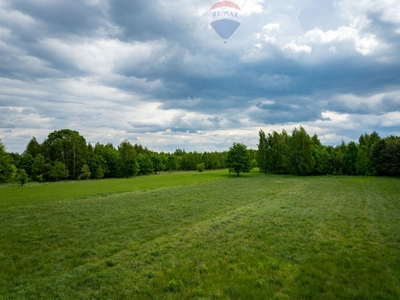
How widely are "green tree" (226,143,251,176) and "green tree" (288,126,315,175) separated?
13.1m

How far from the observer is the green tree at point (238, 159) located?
7469 cm

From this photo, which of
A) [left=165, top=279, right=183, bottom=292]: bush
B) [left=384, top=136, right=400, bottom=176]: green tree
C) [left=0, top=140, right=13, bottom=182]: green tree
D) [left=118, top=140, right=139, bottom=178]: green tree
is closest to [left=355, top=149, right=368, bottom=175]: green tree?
[left=384, top=136, right=400, bottom=176]: green tree

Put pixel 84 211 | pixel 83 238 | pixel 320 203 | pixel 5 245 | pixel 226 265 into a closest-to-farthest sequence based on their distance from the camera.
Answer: pixel 226 265
pixel 5 245
pixel 83 238
pixel 84 211
pixel 320 203

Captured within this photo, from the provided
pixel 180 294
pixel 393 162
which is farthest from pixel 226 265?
pixel 393 162

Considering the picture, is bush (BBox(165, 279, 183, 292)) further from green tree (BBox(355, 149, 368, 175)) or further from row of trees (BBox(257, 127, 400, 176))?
green tree (BBox(355, 149, 368, 175))

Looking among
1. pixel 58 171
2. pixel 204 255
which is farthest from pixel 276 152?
pixel 204 255

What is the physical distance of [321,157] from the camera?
244 feet

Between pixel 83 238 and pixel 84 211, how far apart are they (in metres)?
9.03

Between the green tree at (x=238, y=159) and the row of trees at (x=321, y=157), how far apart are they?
11913 mm

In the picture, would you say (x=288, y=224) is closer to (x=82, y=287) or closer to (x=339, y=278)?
(x=339, y=278)

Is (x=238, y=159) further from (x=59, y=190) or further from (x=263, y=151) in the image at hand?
(x=59, y=190)

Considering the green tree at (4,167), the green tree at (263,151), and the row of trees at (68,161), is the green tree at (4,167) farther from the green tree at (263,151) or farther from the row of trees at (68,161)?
the green tree at (263,151)

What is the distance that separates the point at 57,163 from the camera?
6912cm

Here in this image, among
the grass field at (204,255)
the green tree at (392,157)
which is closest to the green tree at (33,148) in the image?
the grass field at (204,255)
